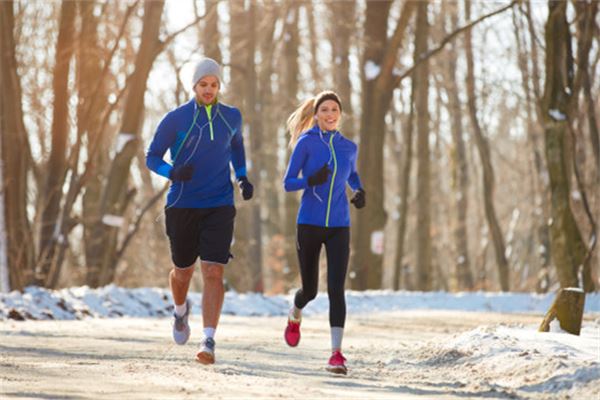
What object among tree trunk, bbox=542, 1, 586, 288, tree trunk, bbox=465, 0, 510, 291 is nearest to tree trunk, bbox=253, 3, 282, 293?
tree trunk, bbox=465, 0, 510, 291

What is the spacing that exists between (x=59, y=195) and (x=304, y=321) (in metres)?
5.44

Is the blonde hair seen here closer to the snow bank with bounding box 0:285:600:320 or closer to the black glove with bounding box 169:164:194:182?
the black glove with bounding box 169:164:194:182

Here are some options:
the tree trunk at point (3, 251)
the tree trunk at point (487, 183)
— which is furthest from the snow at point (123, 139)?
the tree trunk at point (487, 183)

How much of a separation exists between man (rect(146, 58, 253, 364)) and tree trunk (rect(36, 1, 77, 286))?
11434 mm

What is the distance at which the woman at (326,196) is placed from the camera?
9.28 metres

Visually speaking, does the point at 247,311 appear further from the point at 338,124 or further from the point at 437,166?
the point at 437,166

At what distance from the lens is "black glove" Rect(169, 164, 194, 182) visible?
8953mm

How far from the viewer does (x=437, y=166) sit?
49344 millimetres

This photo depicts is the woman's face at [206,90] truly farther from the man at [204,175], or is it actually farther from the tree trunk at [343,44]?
the tree trunk at [343,44]

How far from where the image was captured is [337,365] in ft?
29.2

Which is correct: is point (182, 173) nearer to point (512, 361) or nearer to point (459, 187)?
point (512, 361)

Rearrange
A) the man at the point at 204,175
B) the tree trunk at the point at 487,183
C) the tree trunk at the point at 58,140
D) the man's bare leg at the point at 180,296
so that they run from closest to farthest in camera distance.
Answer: the man at the point at 204,175 → the man's bare leg at the point at 180,296 → the tree trunk at the point at 58,140 → the tree trunk at the point at 487,183

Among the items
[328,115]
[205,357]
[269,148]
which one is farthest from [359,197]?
[269,148]

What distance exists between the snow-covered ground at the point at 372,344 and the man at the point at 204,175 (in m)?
0.75
